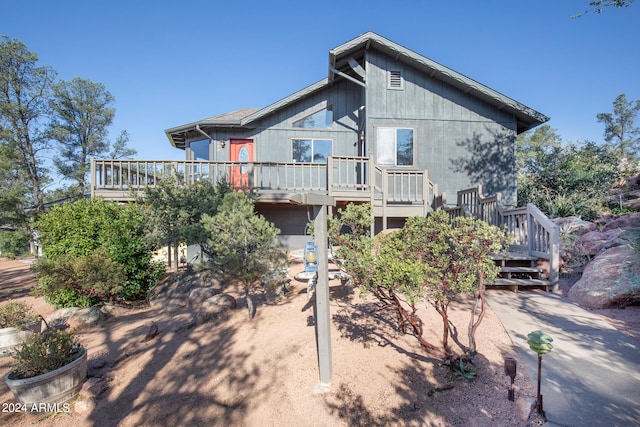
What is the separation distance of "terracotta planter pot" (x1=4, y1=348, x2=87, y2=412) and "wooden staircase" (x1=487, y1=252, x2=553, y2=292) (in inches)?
247

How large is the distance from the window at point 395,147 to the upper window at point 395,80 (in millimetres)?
1535

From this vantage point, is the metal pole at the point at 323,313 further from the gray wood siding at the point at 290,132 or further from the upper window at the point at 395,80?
the upper window at the point at 395,80

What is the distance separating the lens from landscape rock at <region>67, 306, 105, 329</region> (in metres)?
5.40

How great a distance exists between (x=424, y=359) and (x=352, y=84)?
33.8 feet

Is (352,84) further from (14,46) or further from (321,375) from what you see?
(14,46)

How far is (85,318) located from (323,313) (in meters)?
4.98

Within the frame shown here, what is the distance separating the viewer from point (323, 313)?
3154 millimetres

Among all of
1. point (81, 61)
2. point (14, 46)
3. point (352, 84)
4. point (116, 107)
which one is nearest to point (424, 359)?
point (352, 84)

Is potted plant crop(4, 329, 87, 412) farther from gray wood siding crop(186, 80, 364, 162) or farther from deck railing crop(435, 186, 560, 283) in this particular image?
gray wood siding crop(186, 80, 364, 162)

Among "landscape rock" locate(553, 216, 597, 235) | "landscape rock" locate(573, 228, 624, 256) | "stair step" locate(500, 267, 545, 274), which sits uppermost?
"landscape rock" locate(553, 216, 597, 235)

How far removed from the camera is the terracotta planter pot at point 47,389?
309cm

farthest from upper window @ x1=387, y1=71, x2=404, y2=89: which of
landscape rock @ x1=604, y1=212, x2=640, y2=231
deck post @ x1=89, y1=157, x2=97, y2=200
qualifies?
deck post @ x1=89, y1=157, x2=97, y2=200

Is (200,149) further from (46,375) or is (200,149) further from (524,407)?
(524,407)

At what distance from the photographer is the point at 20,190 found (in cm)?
1359
